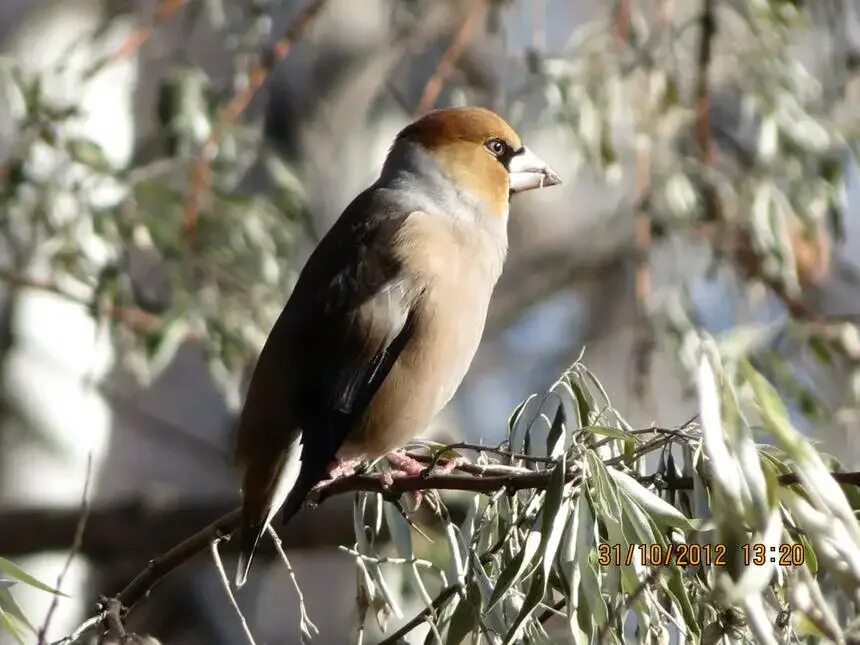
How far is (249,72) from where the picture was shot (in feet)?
13.9

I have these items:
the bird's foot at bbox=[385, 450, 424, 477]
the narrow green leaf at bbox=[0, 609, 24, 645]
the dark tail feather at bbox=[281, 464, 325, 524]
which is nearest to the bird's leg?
the bird's foot at bbox=[385, 450, 424, 477]

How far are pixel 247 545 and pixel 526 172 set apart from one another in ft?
4.23

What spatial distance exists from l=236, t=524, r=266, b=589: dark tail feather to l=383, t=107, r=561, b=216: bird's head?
1083 millimetres

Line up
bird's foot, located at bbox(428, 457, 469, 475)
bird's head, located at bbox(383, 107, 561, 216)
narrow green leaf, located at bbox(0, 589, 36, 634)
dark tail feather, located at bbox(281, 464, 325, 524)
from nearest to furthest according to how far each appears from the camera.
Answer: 1. narrow green leaf, located at bbox(0, 589, 36, 634)
2. bird's foot, located at bbox(428, 457, 469, 475)
3. dark tail feather, located at bbox(281, 464, 325, 524)
4. bird's head, located at bbox(383, 107, 561, 216)

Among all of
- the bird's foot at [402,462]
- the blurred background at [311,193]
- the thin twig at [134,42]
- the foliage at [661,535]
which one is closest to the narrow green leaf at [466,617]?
the foliage at [661,535]

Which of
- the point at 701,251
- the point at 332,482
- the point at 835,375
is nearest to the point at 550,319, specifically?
the point at 701,251

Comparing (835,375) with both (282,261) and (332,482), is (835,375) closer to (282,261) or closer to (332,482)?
(282,261)

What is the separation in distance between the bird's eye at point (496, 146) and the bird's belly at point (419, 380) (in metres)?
0.59

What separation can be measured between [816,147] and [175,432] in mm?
4152

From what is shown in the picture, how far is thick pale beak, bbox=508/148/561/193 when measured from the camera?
332 centimetres

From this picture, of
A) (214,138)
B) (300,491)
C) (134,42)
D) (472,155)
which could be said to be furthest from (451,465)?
(134,42)

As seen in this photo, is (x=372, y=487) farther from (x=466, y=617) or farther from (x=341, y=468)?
(x=341, y=468)

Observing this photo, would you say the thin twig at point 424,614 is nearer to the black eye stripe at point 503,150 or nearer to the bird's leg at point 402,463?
the bird's leg at point 402,463
